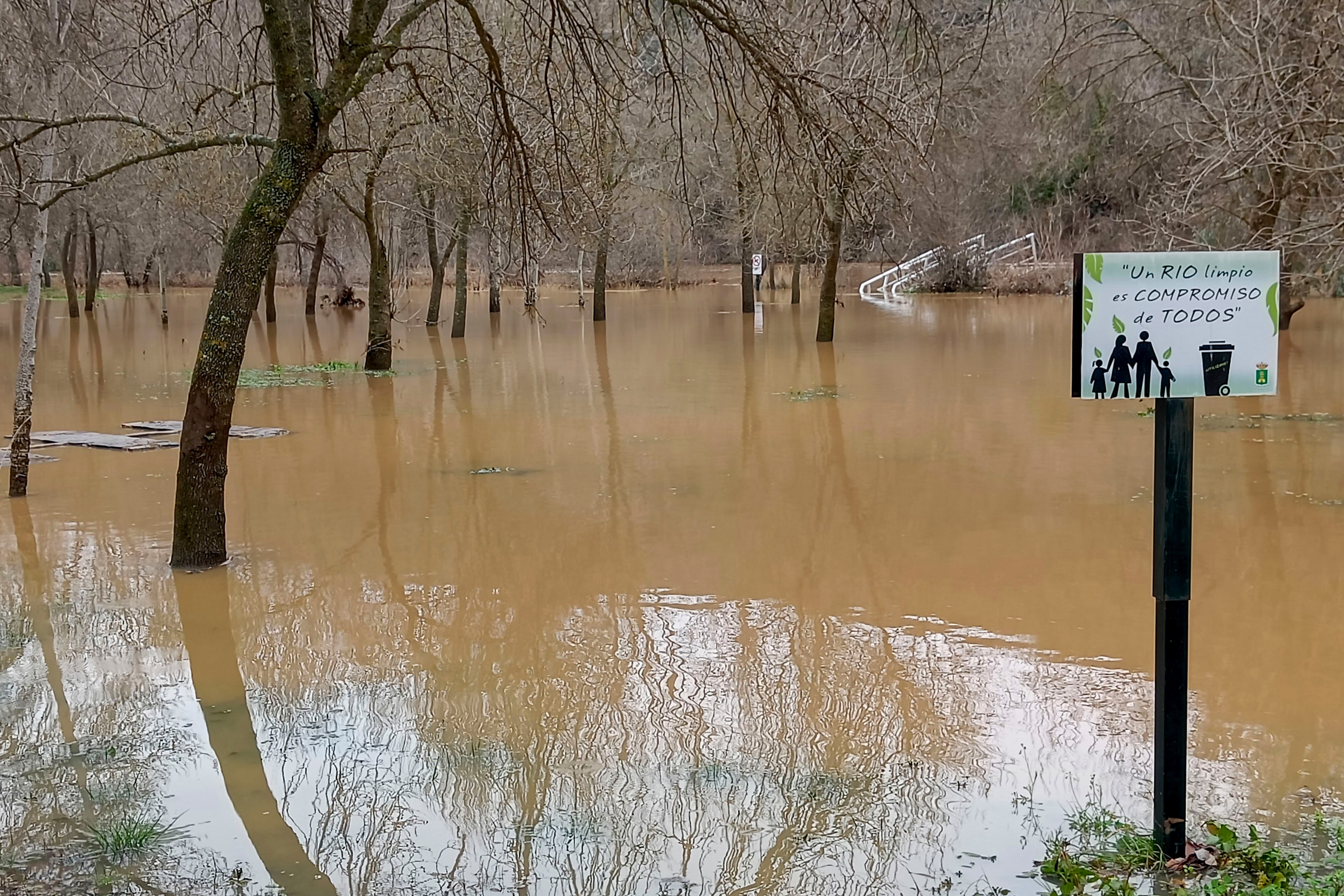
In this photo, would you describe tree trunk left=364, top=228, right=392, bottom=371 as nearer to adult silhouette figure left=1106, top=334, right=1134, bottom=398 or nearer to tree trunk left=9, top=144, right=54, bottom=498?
tree trunk left=9, top=144, right=54, bottom=498

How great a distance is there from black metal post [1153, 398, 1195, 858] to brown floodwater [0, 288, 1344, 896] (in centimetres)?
59

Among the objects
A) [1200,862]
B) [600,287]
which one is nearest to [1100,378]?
[1200,862]

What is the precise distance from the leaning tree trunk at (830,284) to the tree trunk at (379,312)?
8.77 m

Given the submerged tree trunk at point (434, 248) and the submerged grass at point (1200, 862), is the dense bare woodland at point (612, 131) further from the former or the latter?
the submerged grass at point (1200, 862)

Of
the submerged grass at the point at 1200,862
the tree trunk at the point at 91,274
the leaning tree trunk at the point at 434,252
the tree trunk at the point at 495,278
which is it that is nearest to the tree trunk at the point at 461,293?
the leaning tree trunk at the point at 434,252

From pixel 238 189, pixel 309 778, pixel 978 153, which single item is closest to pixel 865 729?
pixel 309 778

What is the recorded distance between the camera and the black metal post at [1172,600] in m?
4.63

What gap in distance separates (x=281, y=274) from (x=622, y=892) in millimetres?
65889

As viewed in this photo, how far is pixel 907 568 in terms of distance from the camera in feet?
32.3

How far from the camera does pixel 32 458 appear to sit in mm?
14914

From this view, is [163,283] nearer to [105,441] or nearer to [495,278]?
[495,278]

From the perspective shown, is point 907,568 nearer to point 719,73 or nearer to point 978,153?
point 719,73

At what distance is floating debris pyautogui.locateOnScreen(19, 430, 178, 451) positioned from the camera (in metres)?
15.7

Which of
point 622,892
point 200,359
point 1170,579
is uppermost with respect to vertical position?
point 200,359
